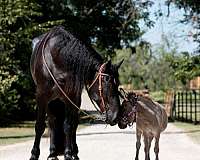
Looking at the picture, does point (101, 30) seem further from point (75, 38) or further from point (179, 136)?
point (75, 38)

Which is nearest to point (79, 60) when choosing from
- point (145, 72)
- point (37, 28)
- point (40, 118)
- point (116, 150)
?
point (40, 118)

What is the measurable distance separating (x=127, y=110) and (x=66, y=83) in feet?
4.48

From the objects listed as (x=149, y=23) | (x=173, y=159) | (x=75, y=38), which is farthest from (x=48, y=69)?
(x=149, y=23)

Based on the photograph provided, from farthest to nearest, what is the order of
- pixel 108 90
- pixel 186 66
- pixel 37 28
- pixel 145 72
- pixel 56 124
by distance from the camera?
1. pixel 145 72
2. pixel 37 28
3. pixel 186 66
4. pixel 56 124
5. pixel 108 90

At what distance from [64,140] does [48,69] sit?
0.92 metres

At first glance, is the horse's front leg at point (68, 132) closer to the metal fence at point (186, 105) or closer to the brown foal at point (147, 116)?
the brown foal at point (147, 116)

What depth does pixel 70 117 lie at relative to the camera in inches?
251

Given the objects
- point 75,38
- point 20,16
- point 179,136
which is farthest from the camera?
point 20,16

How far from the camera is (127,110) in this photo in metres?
7.41

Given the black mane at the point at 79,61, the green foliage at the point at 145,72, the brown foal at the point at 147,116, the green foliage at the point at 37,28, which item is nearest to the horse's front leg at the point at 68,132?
A: the black mane at the point at 79,61

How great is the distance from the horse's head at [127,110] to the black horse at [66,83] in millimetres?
300

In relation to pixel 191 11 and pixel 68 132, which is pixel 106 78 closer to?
pixel 68 132

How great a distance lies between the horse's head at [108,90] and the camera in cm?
598

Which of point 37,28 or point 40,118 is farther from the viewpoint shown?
point 37,28
